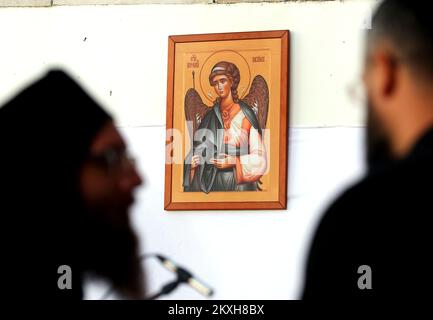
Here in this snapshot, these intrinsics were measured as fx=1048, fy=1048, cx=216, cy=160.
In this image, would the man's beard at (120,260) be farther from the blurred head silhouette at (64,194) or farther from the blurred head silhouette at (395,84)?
the blurred head silhouette at (395,84)

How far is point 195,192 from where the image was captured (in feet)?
17.2

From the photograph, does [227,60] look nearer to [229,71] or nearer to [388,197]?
[229,71]

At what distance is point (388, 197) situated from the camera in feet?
5.57

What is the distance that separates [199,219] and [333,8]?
4.16 feet

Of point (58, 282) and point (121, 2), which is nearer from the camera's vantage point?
point (58, 282)

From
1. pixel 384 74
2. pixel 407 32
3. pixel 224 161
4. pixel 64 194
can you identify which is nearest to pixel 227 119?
pixel 224 161

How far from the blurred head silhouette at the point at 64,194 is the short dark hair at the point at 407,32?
52 centimetres

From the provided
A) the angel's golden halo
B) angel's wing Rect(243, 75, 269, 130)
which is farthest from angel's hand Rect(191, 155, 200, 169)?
angel's wing Rect(243, 75, 269, 130)

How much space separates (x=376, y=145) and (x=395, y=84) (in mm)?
108

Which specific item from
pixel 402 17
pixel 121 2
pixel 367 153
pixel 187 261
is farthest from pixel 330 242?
pixel 121 2

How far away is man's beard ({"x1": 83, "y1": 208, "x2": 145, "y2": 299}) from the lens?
2.05 metres
